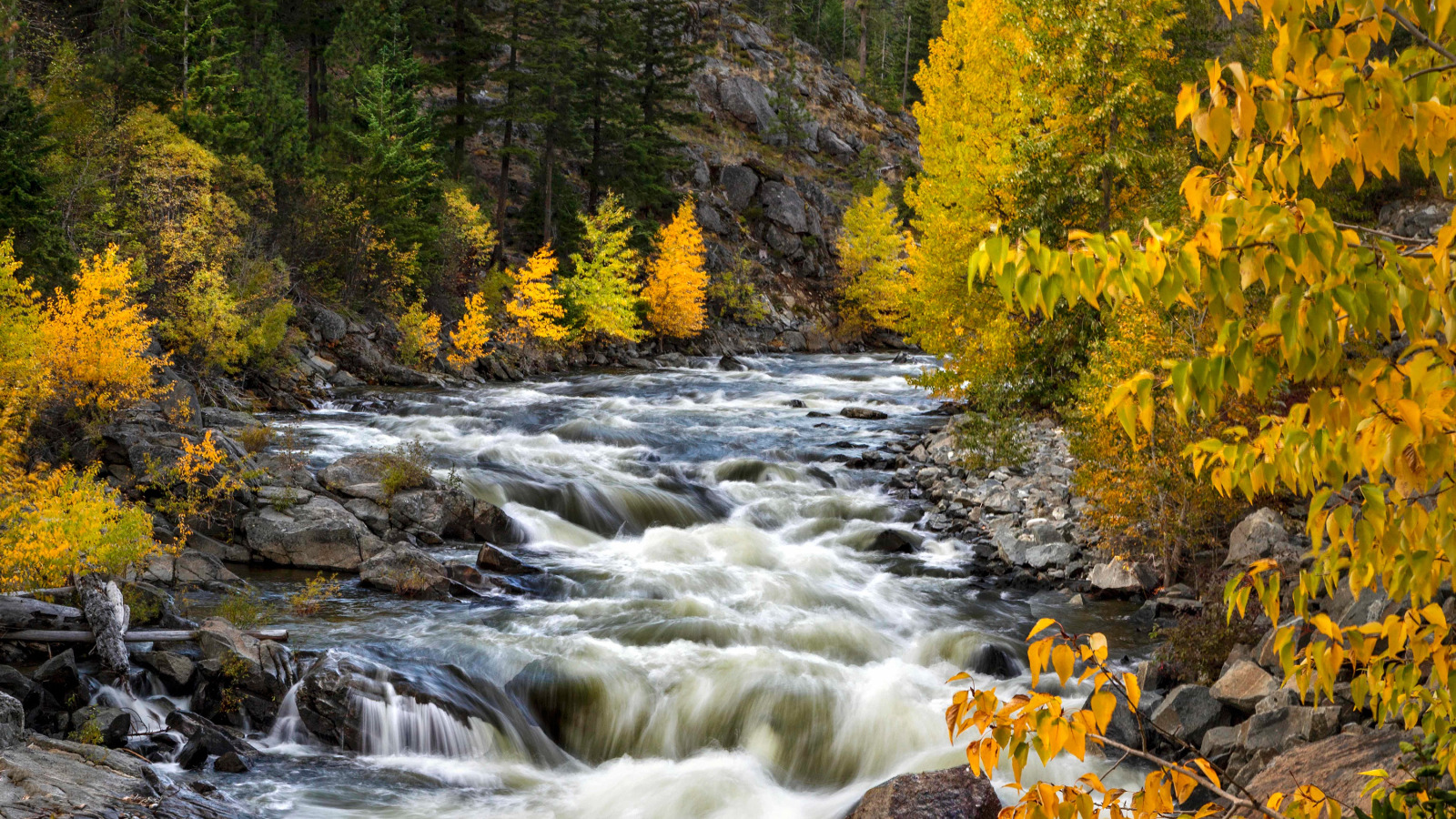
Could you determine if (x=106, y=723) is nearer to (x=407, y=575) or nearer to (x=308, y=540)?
(x=407, y=575)

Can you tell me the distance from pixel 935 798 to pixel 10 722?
643 centimetres

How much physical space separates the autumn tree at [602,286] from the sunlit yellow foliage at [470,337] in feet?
16.2

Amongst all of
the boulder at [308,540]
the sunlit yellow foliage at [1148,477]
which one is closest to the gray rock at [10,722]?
the boulder at [308,540]

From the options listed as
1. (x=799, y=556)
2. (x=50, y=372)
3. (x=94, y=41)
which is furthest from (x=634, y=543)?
(x=94, y=41)

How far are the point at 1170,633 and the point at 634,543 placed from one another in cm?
814

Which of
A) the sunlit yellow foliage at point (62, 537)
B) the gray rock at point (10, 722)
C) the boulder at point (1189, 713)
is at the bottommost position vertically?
the boulder at point (1189, 713)

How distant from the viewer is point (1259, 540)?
11219mm

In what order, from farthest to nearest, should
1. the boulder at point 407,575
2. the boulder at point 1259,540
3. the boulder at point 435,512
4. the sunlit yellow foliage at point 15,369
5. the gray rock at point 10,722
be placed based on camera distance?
the boulder at point 435,512
the boulder at point 407,575
the sunlit yellow foliage at point 15,369
the boulder at point 1259,540
the gray rock at point 10,722

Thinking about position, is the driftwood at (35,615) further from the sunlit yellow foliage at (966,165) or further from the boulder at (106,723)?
the sunlit yellow foliage at (966,165)

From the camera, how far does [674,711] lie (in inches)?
385

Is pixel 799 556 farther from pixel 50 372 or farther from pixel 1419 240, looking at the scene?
pixel 1419 240

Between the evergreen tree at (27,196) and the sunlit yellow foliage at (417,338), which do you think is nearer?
the evergreen tree at (27,196)

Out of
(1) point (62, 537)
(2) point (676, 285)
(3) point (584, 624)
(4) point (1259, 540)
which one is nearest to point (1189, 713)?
(4) point (1259, 540)

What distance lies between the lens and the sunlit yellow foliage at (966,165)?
18406mm
